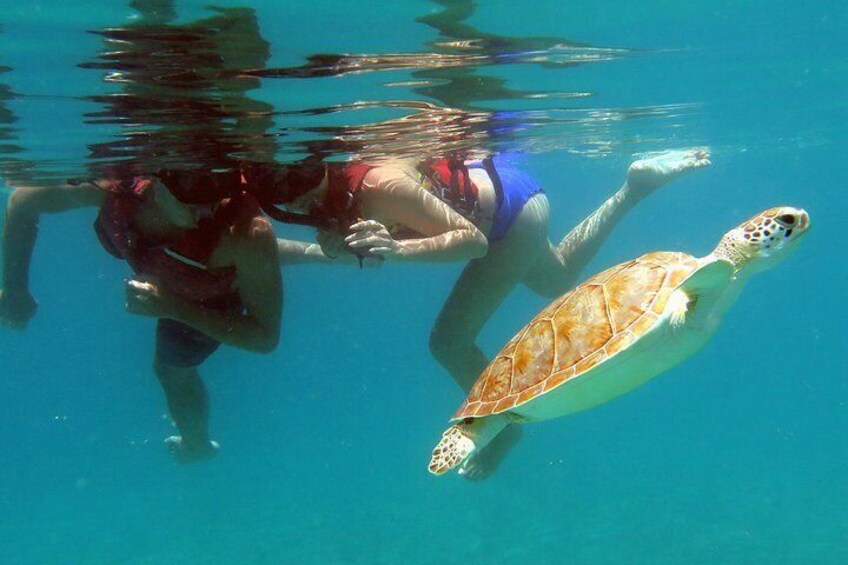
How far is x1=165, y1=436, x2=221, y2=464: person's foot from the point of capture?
8.60m

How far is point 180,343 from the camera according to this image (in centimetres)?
712

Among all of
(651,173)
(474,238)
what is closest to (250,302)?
(474,238)

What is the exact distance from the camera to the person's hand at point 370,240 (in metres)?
5.00

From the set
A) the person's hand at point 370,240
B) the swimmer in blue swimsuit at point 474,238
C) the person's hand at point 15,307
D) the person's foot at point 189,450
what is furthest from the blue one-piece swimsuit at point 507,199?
the person's hand at point 15,307

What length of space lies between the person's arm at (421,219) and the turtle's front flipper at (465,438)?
1448 millimetres

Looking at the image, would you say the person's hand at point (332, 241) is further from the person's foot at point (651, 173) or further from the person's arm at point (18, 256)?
the person's foot at point (651, 173)

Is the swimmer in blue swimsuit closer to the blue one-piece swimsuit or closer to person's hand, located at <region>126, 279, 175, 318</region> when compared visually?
the blue one-piece swimsuit

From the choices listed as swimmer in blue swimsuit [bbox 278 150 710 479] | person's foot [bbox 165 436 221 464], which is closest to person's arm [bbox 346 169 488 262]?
swimmer in blue swimsuit [bbox 278 150 710 479]

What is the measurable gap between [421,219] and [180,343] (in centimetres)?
301

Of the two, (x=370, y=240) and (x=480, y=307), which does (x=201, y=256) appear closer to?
(x=370, y=240)

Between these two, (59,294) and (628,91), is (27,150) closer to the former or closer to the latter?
(628,91)

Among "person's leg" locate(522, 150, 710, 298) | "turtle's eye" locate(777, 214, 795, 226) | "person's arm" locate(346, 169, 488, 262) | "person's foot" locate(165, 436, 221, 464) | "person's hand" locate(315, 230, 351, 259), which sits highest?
"turtle's eye" locate(777, 214, 795, 226)

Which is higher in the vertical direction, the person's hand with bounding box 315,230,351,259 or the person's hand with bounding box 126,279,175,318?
the person's hand with bounding box 315,230,351,259

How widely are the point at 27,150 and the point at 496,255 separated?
283 inches
